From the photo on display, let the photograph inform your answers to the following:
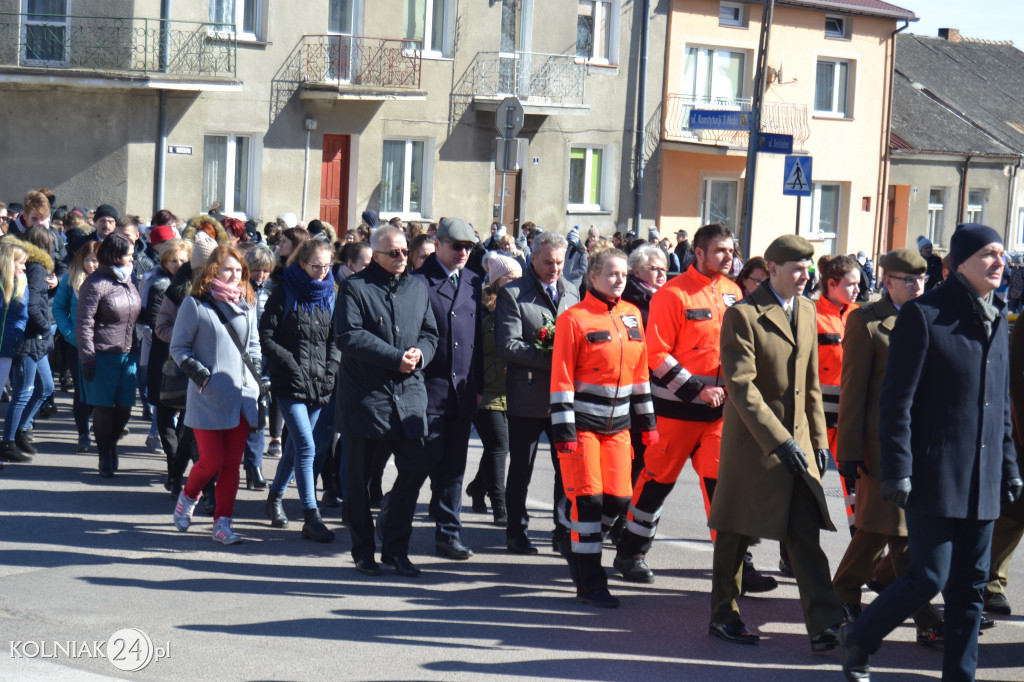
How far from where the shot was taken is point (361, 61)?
2603 cm

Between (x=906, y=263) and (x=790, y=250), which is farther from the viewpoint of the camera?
(x=906, y=263)

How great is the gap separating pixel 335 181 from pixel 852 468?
21.0 m

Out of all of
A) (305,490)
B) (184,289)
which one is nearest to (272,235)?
(184,289)

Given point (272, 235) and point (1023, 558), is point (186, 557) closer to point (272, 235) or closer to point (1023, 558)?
point (1023, 558)

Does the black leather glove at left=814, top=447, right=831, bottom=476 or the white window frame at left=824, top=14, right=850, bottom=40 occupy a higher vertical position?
the white window frame at left=824, top=14, right=850, bottom=40

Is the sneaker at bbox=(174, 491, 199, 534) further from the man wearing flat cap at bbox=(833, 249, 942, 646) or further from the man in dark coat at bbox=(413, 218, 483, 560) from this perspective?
the man wearing flat cap at bbox=(833, 249, 942, 646)

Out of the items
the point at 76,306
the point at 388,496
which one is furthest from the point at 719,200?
the point at 388,496

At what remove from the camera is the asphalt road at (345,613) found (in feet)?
20.3

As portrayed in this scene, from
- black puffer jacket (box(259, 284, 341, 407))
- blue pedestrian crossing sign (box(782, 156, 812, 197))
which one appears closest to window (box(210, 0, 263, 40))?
blue pedestrian crossing sign (box(782, 156, 812, 197))

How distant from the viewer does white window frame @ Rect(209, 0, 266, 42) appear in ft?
79.2

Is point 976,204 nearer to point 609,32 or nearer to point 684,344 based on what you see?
point 609,32

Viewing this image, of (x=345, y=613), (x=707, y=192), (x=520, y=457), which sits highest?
(x=707, y=192)

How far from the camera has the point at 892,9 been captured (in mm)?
34906

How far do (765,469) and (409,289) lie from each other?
2.58m
